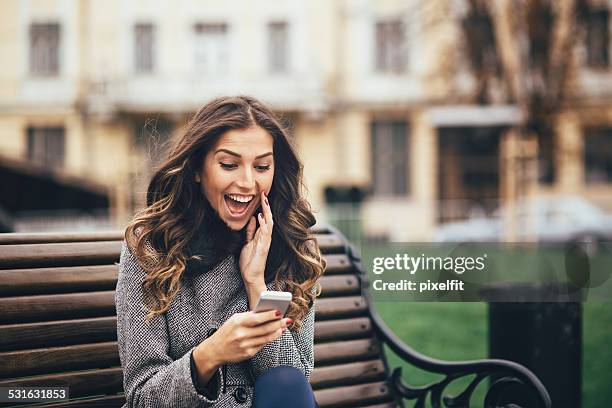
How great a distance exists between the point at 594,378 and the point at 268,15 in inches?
745

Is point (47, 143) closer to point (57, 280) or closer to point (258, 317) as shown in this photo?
point (57, 280)

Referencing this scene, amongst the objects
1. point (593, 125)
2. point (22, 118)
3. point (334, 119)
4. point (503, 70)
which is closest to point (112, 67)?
point (22, 118)

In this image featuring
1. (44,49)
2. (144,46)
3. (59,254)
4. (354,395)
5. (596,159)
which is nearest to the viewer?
(59,254)

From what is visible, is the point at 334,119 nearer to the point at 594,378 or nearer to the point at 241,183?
the point at 594,378

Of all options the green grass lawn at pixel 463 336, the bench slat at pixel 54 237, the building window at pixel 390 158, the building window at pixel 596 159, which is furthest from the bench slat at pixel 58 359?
the building window at pixel 596 159

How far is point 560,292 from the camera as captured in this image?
159 inches

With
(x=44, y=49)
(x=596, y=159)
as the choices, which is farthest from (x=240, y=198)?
(x=44, y=49)

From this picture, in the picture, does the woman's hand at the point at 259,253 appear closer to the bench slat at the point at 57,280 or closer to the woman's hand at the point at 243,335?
the woman's hand at the point at 243,335

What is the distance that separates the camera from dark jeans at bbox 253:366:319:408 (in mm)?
1978

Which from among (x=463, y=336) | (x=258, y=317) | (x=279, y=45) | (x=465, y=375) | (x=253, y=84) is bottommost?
(x=463, y=336)

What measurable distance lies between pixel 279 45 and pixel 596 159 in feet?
28.6

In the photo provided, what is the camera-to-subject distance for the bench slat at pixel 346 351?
2.74 m

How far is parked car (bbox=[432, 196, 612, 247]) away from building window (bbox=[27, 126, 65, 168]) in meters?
10.4

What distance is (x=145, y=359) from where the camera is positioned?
76.5 inches
